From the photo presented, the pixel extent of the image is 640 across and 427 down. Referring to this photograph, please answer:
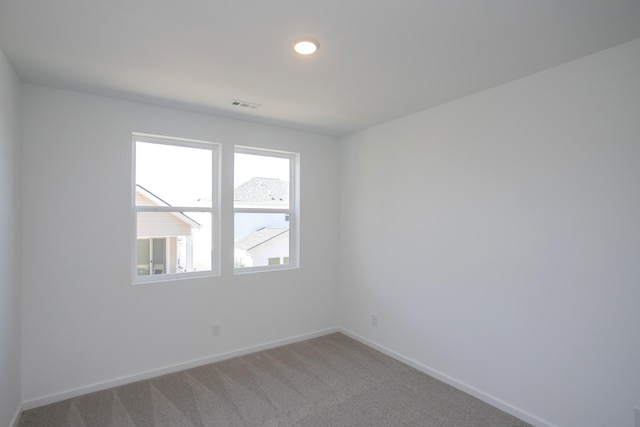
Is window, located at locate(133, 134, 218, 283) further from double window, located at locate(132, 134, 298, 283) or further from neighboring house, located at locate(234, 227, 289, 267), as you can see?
neighboring house, located at locate(234, 227, 289, 267)

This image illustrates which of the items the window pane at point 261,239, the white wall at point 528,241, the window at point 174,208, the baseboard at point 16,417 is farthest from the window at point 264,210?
the baseboard at point 16,417

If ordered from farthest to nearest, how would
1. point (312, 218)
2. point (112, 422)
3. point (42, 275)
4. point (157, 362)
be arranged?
point (312, 218)
point (157, 362)
point (42, 275)
point (112, 422)

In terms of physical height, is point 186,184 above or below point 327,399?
above

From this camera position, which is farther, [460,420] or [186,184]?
[186,184]

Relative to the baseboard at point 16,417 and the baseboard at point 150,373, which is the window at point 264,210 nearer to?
the baseboard at point 150,373

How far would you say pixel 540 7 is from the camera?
Result: 1707 mm

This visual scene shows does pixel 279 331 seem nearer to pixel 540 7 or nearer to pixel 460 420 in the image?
pixel 460 420

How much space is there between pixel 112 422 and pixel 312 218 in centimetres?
271

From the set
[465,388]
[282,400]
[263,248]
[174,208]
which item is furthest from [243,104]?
[465,388]

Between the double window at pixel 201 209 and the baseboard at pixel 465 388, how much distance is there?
4.68 feet

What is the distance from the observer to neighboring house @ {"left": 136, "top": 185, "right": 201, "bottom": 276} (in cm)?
326

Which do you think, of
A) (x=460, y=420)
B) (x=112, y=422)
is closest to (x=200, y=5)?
(x=112, y=422)

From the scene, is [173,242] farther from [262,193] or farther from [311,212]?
[311,212]

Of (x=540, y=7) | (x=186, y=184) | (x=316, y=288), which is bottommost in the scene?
(x=316, y=288)
